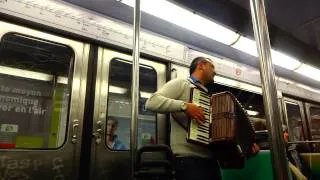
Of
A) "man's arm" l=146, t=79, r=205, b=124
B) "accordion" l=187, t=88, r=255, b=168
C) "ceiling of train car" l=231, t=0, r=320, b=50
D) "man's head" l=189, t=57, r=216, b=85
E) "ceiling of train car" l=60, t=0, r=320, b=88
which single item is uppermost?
"ceiling of train car" l=231, t=0, r=320, b=50

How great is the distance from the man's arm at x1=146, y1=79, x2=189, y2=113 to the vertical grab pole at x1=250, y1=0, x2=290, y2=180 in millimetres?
1131

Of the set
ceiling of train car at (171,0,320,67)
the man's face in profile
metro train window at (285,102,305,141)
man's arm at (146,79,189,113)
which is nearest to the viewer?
man's arm at (146,79,189,113)

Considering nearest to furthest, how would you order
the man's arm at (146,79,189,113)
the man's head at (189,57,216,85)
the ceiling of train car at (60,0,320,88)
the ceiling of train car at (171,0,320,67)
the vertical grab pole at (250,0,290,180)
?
1. the vertical grab pole at (250,0,290,180)
2. the man's arm at (146,79,189,113)
3. the man's head at (189,57,216,85)
4. the ceiling of train car at (60,0,320,88)
5. the ceiling of train car at (171,0,320,67)

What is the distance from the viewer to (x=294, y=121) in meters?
5.32

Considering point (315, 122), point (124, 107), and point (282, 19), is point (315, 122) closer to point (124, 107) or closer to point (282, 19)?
point (282, 19)

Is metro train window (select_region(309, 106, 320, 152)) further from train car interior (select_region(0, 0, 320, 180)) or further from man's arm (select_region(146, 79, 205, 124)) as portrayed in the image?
man's arm (select_region(146, 79, 205, 124))

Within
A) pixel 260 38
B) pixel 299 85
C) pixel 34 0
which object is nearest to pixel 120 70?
pixel 34 0

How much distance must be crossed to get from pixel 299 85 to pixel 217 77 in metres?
2.63

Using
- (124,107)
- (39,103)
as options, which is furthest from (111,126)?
(39,103)

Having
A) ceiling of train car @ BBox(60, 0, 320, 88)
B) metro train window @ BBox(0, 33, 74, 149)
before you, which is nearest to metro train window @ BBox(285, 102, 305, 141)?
ceiling of train car @ BBox(60, 0, 320, 88)

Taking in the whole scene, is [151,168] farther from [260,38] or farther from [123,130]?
[260,38]

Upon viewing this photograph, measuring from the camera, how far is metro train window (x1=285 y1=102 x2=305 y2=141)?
5216 mm

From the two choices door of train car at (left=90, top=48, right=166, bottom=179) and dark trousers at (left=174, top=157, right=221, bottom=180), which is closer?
dark trousers at (left=174, top=157, right=221, bottom=180)

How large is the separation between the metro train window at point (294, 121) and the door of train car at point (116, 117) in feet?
9.87
